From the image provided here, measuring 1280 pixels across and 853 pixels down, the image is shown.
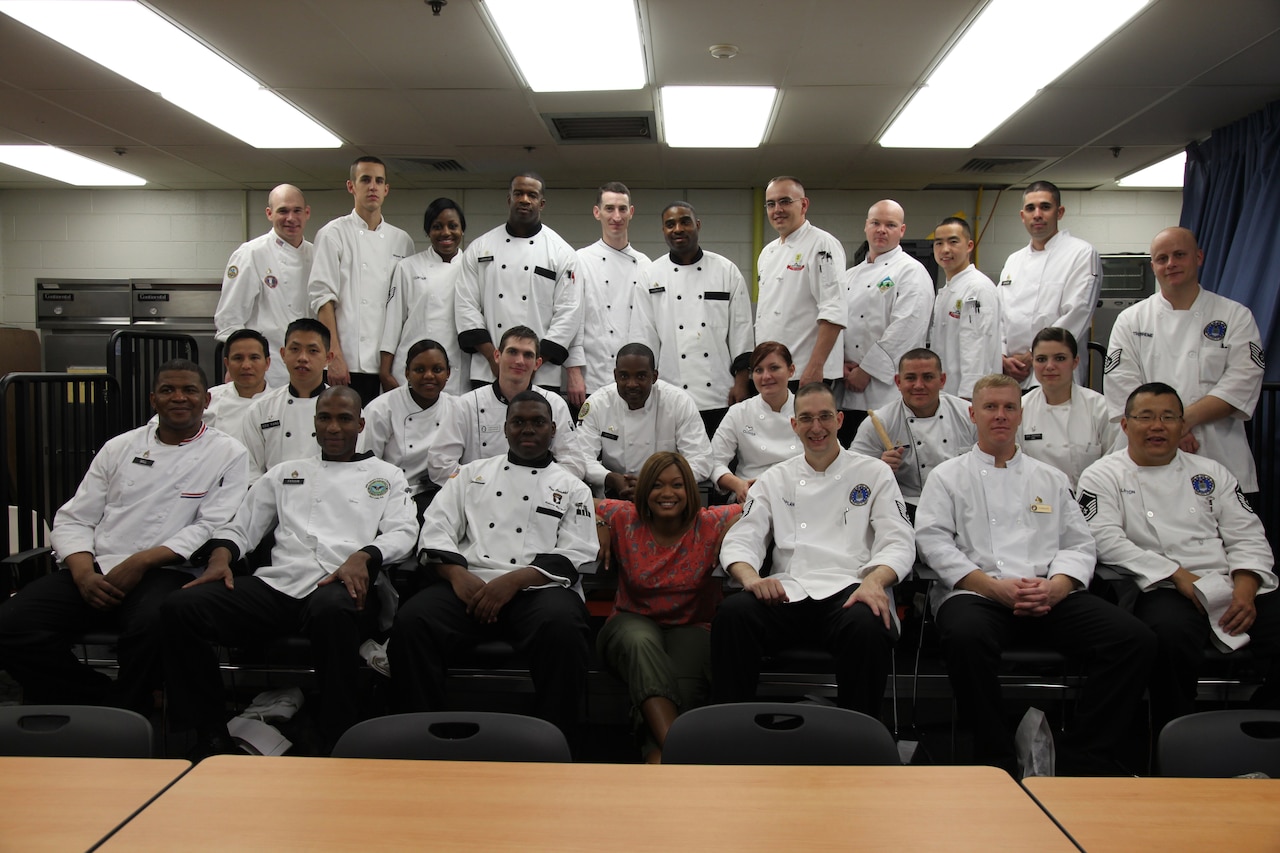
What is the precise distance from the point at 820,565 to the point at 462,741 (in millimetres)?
1786

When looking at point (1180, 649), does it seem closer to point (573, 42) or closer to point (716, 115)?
point (573, 42)

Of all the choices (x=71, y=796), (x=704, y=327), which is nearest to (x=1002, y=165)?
(x=704, y=327)

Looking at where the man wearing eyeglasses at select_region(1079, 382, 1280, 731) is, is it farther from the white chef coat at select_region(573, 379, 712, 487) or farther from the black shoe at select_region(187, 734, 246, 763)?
the black shoe at select_region(187, 734, 246, 763)

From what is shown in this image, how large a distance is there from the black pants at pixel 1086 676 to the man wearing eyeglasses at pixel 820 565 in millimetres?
241

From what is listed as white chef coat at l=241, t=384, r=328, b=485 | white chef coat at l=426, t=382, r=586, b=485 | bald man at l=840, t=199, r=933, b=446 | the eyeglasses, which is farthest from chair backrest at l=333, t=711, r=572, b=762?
bald man at l=840, t=199, r=933, b=446

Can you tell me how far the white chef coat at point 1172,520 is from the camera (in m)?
3.02

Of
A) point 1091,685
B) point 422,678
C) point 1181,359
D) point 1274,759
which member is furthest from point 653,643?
point 1181,359

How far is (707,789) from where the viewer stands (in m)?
1.33

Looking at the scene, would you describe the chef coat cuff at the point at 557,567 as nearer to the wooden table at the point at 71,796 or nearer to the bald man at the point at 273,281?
the wooden table at the point at 71,796

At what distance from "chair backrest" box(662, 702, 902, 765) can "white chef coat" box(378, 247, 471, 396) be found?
3.18 metres

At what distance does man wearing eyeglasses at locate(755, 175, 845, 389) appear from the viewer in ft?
13.9

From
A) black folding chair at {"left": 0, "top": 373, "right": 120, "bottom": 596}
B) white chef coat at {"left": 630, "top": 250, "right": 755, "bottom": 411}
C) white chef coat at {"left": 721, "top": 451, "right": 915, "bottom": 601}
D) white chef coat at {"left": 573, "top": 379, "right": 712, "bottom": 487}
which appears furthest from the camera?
white chef coat at {"left": 630, "top": 250, "right": 755, "bottom": 411}

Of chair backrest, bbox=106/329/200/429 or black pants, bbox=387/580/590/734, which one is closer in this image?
black pants, bbox=387/580/590/734

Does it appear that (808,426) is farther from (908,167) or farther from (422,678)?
(908,167)
